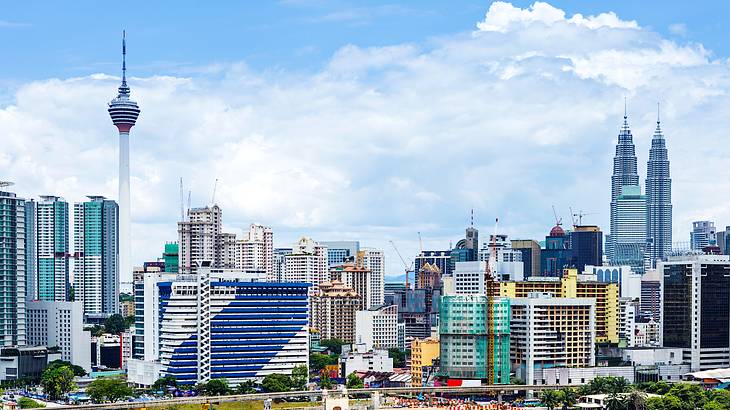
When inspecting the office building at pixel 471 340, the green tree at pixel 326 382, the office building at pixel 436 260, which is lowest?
the green tree at pixel 326 382

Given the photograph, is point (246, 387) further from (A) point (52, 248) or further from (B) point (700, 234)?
(B) point (700, 234)

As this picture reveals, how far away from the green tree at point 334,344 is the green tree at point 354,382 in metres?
17.8

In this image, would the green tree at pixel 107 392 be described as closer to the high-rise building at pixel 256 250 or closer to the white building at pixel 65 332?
the white building at pixel 65 332

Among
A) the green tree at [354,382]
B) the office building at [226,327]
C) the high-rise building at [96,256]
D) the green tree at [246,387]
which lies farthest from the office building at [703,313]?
the high-rise building at [96,256]

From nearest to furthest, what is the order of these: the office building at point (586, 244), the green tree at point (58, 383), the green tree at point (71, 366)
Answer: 1. the green tree at point (58, 383)
2. the green tree at point (71, 366)
3. the office building at point (586, 244)

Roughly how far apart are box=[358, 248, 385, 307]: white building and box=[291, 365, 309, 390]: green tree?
2113 inches

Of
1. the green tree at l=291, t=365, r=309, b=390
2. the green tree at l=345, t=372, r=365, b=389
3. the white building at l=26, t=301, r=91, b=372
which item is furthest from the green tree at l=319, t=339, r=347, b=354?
the green tree at l=291, t=365, r=309, b=390

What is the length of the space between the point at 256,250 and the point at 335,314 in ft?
69.7

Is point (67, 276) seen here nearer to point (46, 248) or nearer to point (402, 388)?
point (46, 248)

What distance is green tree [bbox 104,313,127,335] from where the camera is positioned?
338 feet

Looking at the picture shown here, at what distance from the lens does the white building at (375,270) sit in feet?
416

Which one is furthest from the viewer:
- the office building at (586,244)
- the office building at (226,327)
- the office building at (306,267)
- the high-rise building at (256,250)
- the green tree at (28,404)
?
the office building at (586,244)

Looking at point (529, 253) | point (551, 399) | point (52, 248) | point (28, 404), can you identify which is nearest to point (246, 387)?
point (28, 404)

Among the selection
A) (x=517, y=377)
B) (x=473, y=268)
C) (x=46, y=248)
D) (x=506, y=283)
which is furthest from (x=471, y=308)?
(x=46, y=248)
